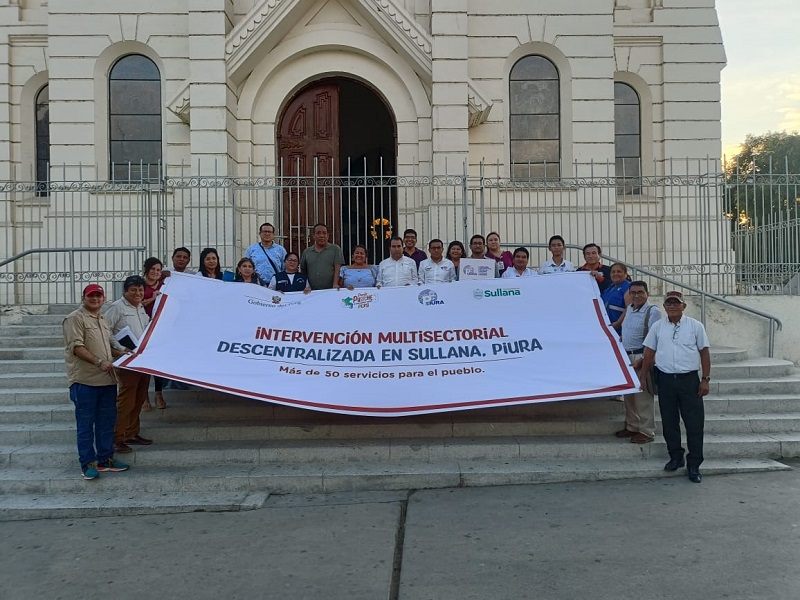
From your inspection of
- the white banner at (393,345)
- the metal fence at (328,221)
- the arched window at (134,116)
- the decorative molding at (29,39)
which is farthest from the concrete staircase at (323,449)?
the decorative molding at (29,39)

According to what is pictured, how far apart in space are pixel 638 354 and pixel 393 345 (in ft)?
8.93

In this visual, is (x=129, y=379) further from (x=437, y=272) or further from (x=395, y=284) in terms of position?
(x=437, y=272)

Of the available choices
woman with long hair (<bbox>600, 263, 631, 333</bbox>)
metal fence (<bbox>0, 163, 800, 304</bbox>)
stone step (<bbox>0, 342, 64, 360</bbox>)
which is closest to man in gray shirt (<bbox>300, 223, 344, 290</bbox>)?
metal fence (<bbox>0, 163, 800, 304</bbox>)

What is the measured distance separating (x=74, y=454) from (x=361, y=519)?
11.2 feet

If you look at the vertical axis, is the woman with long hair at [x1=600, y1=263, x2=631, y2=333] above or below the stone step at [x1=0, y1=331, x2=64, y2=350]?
above

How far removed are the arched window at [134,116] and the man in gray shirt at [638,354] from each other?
422 inches

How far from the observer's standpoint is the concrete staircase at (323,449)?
693 centimetres

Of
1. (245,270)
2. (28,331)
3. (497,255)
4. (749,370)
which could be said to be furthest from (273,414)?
(749,370)

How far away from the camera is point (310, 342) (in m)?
7.78

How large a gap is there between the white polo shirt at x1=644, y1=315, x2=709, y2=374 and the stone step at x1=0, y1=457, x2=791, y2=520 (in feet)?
3.52

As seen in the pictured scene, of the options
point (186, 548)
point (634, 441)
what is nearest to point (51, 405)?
point (186, 548)

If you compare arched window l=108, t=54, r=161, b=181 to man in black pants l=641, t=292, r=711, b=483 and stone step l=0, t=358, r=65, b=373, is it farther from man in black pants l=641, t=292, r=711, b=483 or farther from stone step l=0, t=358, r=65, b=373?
man in black pants l=641, t=292, r=711, b=483

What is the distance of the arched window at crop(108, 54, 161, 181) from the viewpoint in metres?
14.7

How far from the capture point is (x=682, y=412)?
709cm
